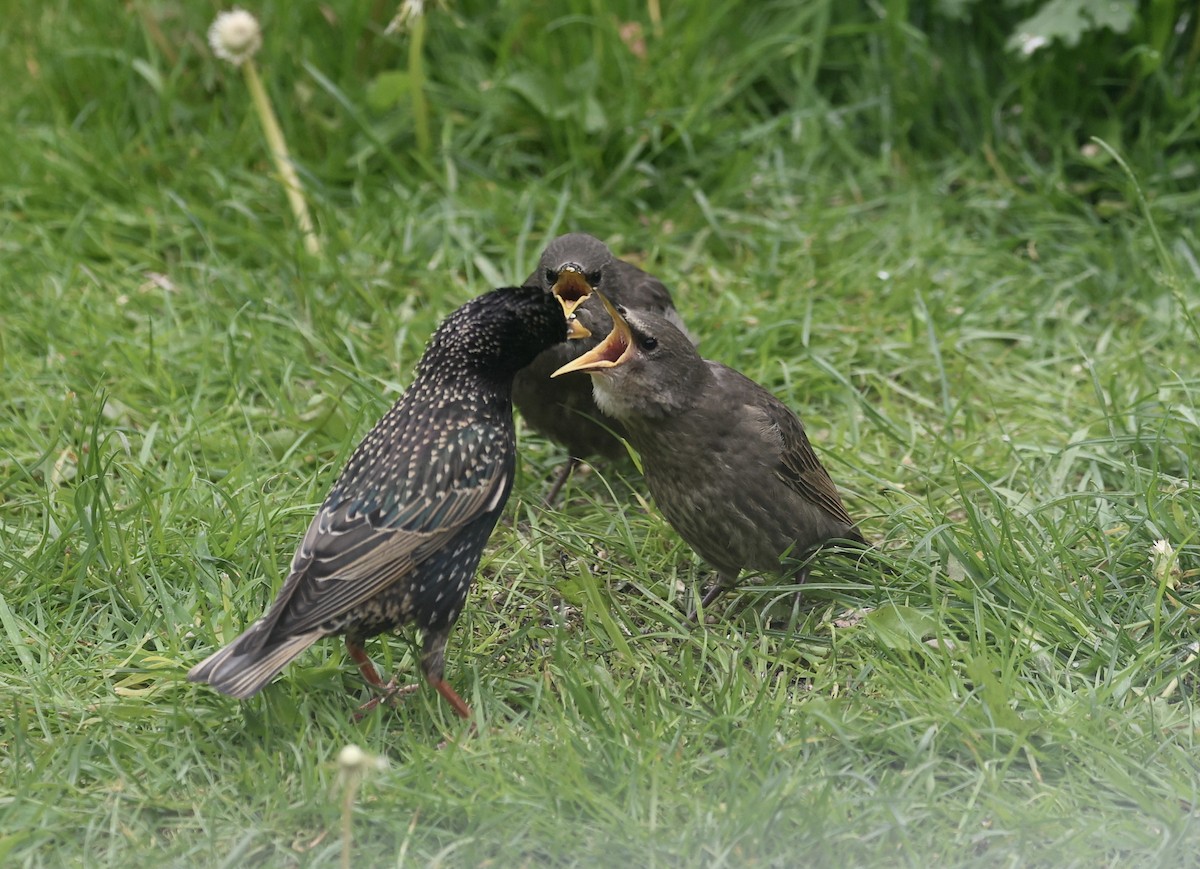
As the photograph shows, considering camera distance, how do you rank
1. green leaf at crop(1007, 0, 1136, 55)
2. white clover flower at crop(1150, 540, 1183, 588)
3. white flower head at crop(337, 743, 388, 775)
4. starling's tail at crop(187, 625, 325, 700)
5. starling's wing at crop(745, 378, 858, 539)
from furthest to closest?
green leaf at crop(1007, 0, 1136, 55) → starling's wing at crop(745, 378, 858, 539) → white clover flower at crop(1150, 540, 1183, 588) → starling's tail at crop(187, 625, 325, 700) → white flower head at crop(337, 743, 388, 775)

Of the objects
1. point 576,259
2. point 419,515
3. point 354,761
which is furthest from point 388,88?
point 354,761

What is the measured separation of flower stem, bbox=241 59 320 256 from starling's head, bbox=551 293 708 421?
216cm

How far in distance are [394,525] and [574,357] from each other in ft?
4.12

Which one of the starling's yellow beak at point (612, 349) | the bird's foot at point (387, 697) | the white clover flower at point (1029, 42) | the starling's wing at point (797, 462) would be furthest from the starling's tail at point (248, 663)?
the white clover flower at point (1029, 42)

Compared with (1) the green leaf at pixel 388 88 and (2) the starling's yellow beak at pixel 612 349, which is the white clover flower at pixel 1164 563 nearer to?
(2) the starling's yellow beak at pixel 612 349

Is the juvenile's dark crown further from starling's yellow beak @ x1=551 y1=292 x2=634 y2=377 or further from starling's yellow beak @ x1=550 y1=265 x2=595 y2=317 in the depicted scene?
starling's yellow beak @ x1=551 y1=292 x2=634 y2=377

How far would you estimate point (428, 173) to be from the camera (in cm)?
632

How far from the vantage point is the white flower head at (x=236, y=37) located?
5.91m

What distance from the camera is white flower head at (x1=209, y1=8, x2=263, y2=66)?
233 inches

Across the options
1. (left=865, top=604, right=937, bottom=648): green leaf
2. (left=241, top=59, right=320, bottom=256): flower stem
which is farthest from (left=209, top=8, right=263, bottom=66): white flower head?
(left=865, top=604, right=937, bottom=648): green leaf

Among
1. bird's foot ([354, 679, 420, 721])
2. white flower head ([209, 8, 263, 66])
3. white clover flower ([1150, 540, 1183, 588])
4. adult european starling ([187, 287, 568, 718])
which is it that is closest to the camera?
adult european starling ([187, 287, 568, 718])

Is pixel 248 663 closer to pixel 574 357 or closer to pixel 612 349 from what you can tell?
pixel 612 349

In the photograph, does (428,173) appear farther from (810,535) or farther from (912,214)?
(810,535)

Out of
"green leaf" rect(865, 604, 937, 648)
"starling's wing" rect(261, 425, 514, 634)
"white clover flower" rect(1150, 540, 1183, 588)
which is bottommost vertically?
"white clover flower" rect(1150, 540, 1183, 588)
